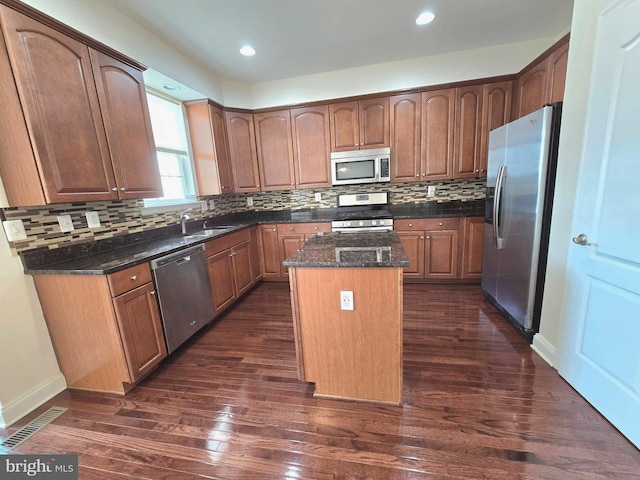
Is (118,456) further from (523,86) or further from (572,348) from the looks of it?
(523,86)

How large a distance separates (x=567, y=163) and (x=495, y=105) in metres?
1.80

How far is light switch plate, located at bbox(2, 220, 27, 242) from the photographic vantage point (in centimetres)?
157

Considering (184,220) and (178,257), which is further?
(184,220)

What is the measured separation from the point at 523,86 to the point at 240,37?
3024 millimetres

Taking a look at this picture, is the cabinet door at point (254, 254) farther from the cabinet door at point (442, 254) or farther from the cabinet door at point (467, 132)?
the cabinet door at point (467, 132)

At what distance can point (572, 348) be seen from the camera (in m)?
1.62

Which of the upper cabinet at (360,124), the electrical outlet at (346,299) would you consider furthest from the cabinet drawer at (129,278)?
the upper cabinet at (360,124)

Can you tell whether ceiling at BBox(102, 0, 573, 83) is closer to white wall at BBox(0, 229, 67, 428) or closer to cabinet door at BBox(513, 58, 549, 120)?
cabinet door at BBox(513, 58, 549, 120)

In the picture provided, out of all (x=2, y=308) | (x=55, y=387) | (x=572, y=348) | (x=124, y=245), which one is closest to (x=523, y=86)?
(x=572, y=348)

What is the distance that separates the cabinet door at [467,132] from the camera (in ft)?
10.1

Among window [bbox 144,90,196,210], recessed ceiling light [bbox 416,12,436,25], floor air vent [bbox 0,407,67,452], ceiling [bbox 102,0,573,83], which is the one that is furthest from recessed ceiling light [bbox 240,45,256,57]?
floor air vent [bbox 0,407,67,452]

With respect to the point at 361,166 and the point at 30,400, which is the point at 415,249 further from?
the point at 30,400

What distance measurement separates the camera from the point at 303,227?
356 centimetres

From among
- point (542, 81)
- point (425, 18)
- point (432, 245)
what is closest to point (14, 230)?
point (425, 18)
